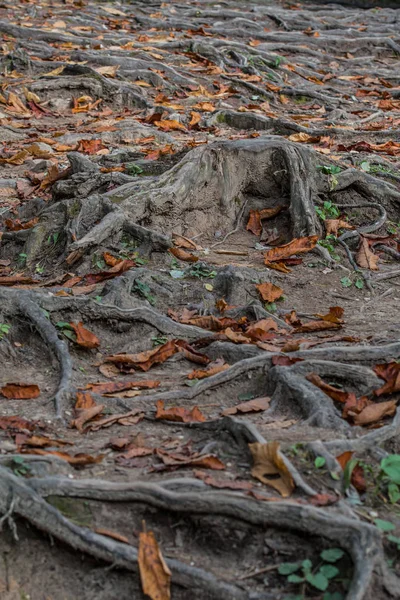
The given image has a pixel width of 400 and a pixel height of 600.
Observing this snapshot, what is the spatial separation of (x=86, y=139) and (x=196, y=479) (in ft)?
19.5

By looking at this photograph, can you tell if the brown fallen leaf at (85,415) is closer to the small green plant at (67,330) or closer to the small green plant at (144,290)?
the small green plant at (67,330)

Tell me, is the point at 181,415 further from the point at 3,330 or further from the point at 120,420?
the point at 3,330

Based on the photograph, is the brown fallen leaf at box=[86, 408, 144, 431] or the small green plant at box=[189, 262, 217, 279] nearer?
the brown fallen leaf at box=[86, 408, 144, 431]

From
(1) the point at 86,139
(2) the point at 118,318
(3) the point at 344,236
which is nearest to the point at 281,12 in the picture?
(1) the point at 86,139

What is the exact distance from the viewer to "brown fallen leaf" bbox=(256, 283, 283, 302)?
5.32 m

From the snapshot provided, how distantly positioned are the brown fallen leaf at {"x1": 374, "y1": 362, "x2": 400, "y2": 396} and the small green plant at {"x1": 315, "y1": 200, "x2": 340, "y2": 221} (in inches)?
96.9

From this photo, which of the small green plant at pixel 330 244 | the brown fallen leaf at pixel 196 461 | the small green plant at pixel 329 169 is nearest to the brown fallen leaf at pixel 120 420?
the brown fallen leaf at pixel 196 461

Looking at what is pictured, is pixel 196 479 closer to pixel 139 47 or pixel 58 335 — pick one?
pixel 58 335

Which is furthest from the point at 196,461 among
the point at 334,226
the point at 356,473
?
the point at 334,226

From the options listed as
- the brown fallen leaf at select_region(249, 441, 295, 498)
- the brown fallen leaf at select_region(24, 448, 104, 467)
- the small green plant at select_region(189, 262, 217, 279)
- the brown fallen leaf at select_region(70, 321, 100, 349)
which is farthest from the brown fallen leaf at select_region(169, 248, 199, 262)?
the brown fallen leaf at select_region(249, 441, 295, 498)

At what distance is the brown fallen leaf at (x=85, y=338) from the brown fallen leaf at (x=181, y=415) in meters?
0.88

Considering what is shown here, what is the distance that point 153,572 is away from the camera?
9.69 feet

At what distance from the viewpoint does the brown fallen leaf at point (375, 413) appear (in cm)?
368

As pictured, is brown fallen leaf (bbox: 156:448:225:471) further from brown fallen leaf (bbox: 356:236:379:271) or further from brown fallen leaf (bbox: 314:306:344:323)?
brown fallen leaf (bbox: 356:236:379:271)
